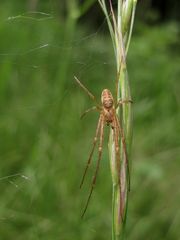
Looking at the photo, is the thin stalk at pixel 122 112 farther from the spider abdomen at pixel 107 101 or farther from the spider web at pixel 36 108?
the spider web at pixel 36 108

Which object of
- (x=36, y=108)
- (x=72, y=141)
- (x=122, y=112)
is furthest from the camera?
(x=36, y=108)

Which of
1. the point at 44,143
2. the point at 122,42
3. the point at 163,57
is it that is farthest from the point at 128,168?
the point at 163,57

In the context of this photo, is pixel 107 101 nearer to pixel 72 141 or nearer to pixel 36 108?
pixel 72 141

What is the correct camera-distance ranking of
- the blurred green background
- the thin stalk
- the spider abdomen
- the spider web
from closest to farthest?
1. the thin stalk
2. the spider abdomen
3. the spider web
4. the blurred green background

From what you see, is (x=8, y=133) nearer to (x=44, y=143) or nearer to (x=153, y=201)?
(x=44, y=143)

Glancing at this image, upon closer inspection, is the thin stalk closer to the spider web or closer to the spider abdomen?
the spider abdomen

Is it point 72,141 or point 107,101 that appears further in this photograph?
point 72,141

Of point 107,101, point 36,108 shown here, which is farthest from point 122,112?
point 36,108

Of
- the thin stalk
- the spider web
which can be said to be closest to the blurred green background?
the spider web
